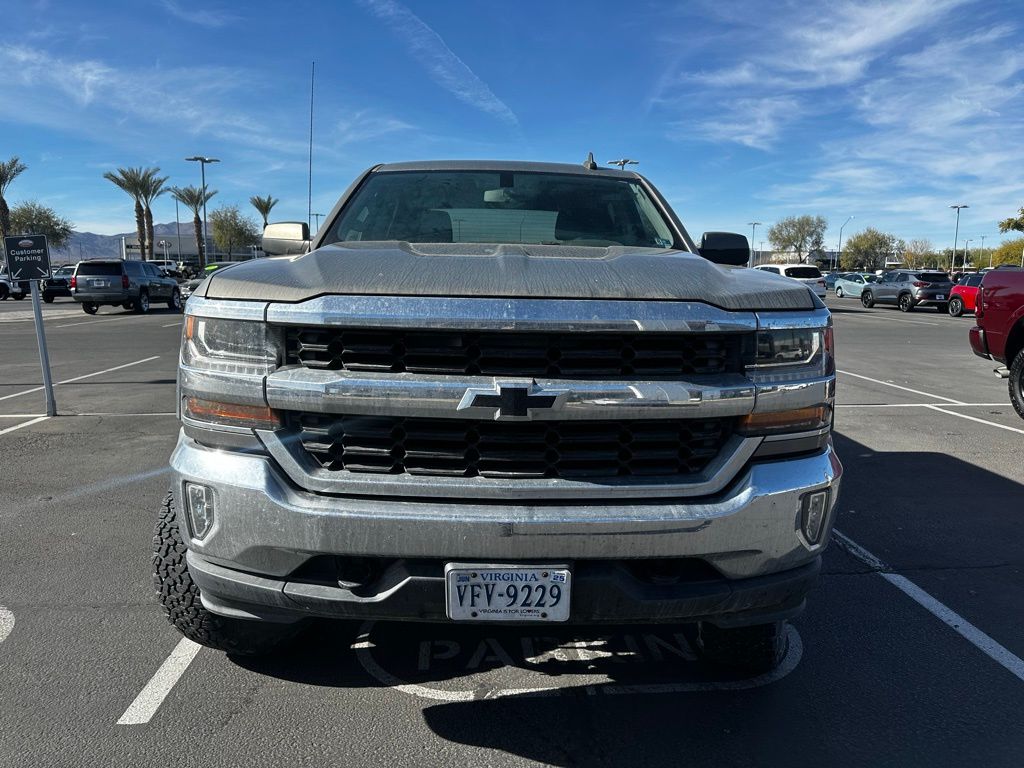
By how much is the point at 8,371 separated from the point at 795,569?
1211 cm

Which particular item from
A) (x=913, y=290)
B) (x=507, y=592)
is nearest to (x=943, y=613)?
(x=507, y=592)

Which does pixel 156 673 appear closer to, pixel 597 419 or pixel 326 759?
pixel 326 759

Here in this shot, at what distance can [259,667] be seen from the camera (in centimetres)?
274

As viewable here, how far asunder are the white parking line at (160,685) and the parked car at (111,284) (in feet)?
80.8

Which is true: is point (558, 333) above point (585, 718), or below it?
above

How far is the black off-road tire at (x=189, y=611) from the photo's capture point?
2.52m

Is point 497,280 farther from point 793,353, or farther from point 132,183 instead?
point 132,183

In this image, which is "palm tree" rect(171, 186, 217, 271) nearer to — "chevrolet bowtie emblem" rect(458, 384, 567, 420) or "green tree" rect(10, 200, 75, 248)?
"green tree" rect(10, 200, 75, 248)

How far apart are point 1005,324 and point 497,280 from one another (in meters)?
7.72

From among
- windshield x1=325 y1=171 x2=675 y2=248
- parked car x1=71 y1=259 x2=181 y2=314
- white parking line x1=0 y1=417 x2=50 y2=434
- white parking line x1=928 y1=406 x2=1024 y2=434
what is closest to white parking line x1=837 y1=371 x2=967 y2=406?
white parking line x1=928 y1=406 x2=1024 y2=434

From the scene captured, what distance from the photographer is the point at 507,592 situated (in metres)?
2.01

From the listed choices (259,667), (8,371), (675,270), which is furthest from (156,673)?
(8,371)

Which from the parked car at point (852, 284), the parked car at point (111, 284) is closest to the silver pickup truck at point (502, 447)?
the parked car at point (111, 284)

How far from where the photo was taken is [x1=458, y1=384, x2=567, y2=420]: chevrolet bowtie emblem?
6.49 ft
